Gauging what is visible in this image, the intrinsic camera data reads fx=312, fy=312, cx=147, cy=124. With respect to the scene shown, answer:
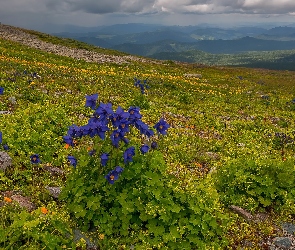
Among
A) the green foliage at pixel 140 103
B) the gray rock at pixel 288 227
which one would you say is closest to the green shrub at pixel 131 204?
the gray rock at pixel 288 227

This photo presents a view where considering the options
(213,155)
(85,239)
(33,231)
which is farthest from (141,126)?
(213,155)

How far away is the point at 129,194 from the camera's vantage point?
692cm

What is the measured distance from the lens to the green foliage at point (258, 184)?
8812mm

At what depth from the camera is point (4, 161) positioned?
845cm

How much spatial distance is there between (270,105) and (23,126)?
72.6 feet

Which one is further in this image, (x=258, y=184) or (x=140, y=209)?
(x=258, y=184)

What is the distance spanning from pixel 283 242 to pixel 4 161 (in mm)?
7499

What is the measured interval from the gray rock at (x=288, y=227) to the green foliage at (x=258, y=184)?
53 cm

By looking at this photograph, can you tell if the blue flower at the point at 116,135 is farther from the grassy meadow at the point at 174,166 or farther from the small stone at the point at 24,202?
the small stone at the point at 24,202

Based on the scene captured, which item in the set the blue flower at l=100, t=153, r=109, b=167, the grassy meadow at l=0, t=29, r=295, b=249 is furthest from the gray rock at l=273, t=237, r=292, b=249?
the blue flower at l=100, t=153, r=109, b=167

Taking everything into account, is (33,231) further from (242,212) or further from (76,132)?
(242,212)

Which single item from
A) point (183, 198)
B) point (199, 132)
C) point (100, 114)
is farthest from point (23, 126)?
point (199, 132)

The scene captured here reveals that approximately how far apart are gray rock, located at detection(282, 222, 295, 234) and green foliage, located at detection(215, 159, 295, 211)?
53 centimetres

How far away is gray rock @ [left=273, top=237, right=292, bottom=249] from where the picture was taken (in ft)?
24.9
